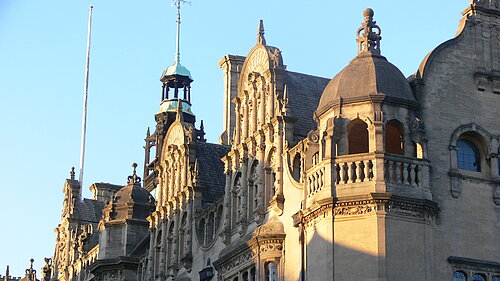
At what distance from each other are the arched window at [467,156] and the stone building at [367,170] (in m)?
0.05

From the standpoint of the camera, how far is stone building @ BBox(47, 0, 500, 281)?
47.8m

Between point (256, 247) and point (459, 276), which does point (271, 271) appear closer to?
point (256, 247)

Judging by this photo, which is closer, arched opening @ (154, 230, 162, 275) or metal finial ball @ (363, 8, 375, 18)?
metal finial ball @ (363, 8, 375, 18)

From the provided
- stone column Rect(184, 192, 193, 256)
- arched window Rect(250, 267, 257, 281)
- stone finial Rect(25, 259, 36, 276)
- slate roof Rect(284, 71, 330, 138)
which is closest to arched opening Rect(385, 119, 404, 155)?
slate roof Rect(284, 71, 330, 138)

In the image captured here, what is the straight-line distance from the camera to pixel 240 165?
59344 mm

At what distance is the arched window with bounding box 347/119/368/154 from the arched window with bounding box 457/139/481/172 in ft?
13.7

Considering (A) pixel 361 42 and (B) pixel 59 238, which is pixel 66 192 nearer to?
(B) pixel 59 238

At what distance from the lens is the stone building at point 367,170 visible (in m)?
47.8

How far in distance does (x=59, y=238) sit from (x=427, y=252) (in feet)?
189

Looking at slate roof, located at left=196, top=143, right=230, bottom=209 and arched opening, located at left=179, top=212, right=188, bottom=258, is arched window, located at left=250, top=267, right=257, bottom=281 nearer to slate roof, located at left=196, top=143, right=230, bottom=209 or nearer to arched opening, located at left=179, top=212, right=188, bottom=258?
slate roof, located at left=196, top=143, right=230, bottom=209

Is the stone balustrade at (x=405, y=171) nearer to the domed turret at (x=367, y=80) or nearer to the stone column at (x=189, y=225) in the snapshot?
the domed turret at (x=367, y=80)

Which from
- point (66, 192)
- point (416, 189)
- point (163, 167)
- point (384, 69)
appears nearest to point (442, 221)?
point (416, 189)

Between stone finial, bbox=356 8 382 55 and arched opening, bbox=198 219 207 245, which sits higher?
stone finial, bbox=356 8 382 55

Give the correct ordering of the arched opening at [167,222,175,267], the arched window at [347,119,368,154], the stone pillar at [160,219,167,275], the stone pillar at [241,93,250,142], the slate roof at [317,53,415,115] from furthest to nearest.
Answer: the stone pillar at [160,219,167,275]
the arched opening at [167,222,175,267]
the stone pillar at [241,93,250,142]
the arched window at [347,119,368,154]
the slate roof at [317,53,415,115]
